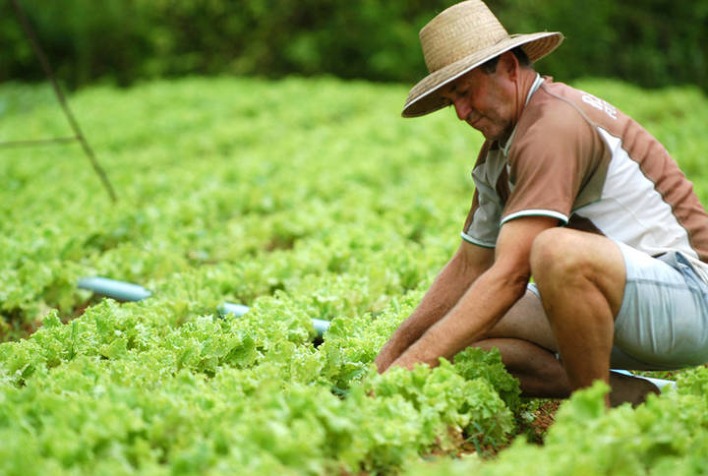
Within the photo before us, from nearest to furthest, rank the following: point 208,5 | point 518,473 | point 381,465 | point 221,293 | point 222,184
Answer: point 518,473, point 381,465, point 221,293, point 222,184, point 208,5

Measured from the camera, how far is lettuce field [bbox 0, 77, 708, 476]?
117 inches

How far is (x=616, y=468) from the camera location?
2891mm

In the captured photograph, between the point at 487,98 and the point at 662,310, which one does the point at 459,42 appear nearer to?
the point at 487,98

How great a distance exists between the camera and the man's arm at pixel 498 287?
11.0ft

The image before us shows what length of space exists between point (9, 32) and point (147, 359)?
20068mm

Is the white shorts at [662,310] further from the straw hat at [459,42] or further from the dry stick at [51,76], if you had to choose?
the dry stick at [51,76]

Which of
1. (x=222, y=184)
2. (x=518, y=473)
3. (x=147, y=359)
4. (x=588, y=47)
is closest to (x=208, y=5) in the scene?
(x=588, y=47)

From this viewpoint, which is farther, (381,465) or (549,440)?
(381,465)

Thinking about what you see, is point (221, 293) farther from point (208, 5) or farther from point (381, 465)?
point (208, 5)

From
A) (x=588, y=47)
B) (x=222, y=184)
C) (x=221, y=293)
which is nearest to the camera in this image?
(x=221, y=293)

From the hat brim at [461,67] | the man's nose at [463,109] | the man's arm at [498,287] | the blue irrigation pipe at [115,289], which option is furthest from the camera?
the blue irrigation pipe at [115,289]

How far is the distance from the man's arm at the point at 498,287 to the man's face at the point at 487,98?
0.52 m

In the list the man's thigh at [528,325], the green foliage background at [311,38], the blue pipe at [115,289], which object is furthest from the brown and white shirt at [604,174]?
the green foliage background at [311,38]

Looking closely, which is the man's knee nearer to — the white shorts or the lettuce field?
the white shorts
